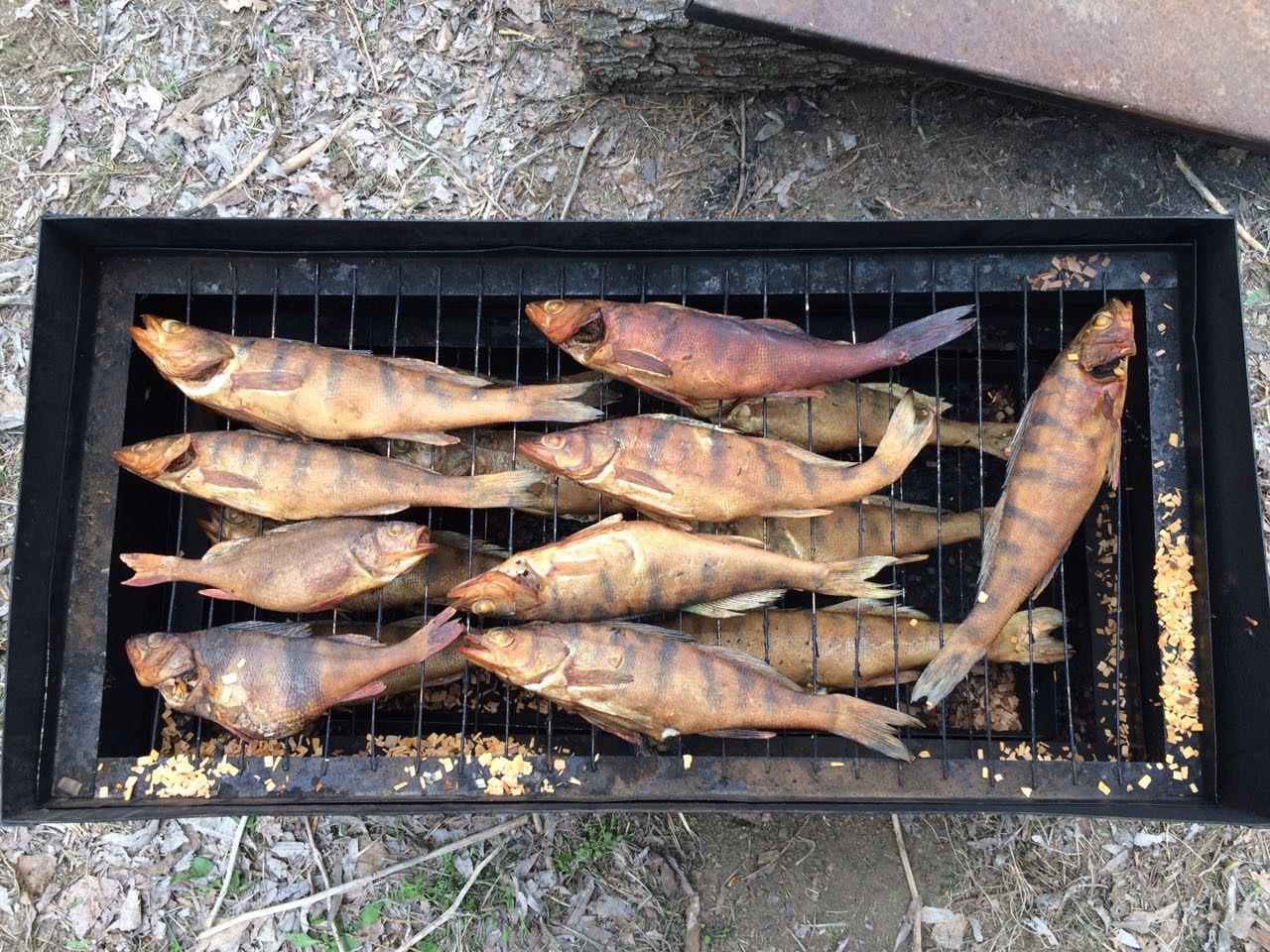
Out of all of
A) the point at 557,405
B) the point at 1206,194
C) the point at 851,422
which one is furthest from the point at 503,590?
the point at 1206,194

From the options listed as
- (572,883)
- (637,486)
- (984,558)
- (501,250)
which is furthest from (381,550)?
(984,558)

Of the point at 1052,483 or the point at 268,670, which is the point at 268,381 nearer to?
the point at 268,670

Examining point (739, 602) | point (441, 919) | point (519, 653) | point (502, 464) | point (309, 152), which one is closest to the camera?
point (519, 653)

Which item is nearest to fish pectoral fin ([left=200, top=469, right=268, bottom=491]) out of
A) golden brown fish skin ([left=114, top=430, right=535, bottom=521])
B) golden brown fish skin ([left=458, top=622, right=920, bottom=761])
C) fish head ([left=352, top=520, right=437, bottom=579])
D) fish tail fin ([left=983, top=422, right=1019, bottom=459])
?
golden brown fish skin ([left=114, top=430, right=535, bottom=521])

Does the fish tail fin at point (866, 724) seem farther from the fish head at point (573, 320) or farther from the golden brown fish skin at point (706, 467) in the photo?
the fish head at point (573, 320)

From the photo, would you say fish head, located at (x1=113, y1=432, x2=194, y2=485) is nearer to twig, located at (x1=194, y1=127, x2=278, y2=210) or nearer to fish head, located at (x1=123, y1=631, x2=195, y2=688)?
fish head, located at (x1=123, y1=631, x2=195, y2=688)
